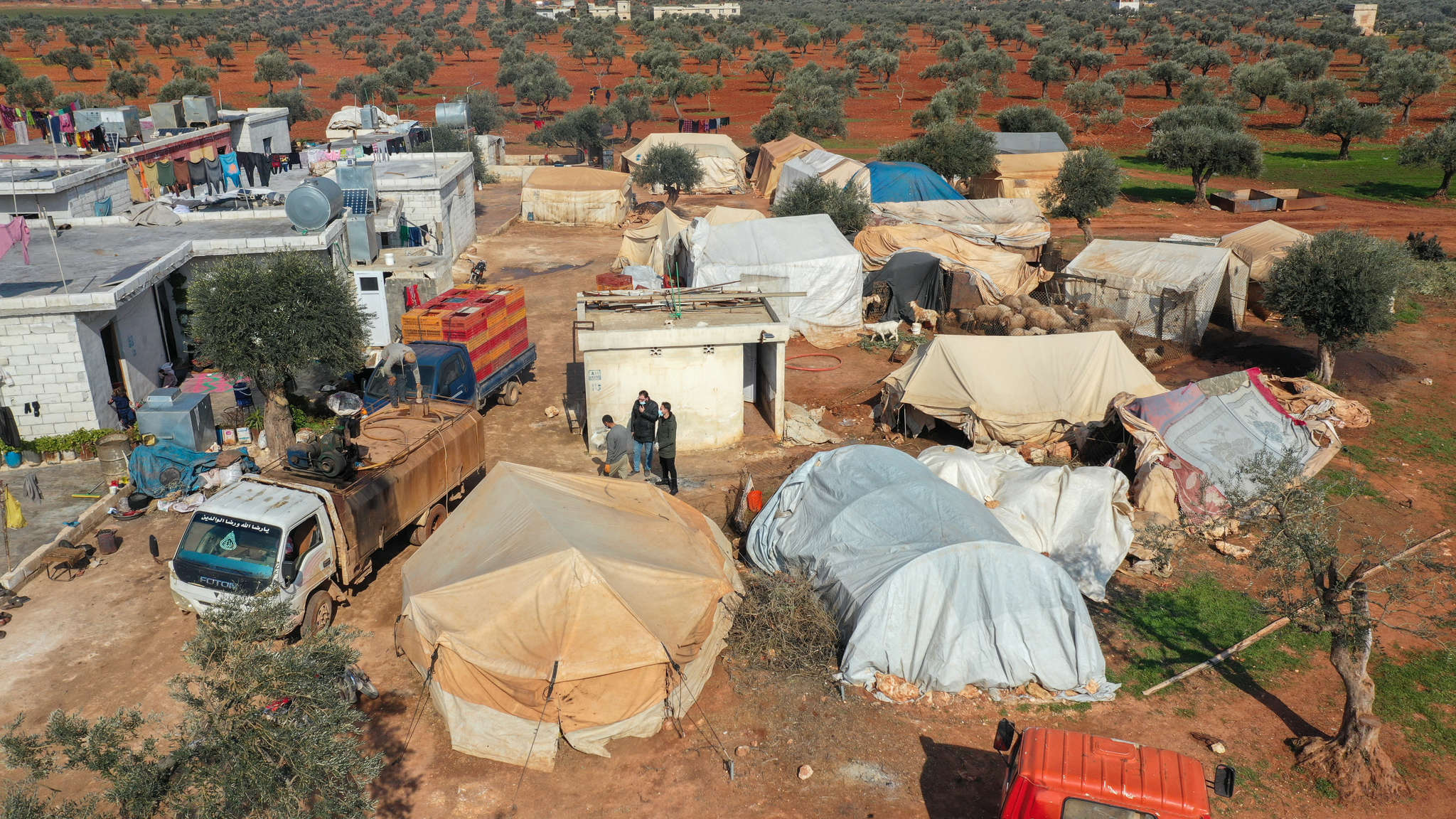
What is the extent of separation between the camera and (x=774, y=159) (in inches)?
1650

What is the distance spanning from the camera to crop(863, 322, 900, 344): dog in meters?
24.4

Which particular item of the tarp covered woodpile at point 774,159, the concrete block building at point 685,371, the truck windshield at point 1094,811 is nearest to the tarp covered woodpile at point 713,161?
the tarp covered woodpile at point 774,159

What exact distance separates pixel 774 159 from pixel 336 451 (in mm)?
32527

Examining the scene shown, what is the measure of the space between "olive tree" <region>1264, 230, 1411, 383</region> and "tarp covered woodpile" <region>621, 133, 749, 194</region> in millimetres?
26918

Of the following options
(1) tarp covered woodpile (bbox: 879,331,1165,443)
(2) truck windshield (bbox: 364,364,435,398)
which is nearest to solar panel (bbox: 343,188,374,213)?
(2) truck windshield (bbox: 364,364,435,398)

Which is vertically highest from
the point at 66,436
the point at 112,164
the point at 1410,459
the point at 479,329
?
the point at 112,164

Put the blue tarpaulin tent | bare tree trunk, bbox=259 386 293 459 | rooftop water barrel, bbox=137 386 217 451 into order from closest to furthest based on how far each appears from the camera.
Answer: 1. rooftop water barrel, bbox=137 386 217 451
2. bare tree trunk, bbox=259 386 293 459
3. the blue tarpaulin tent

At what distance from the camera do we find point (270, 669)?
7023 millimetres

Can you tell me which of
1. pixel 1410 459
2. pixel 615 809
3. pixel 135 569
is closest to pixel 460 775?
pixel 615 809

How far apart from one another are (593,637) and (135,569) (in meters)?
7.70

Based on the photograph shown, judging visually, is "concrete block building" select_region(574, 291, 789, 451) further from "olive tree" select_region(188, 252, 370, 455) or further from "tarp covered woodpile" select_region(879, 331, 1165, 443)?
"olive tree" select_region(188, 252, 370, 455)

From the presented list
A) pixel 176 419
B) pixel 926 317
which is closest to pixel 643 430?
Answer: pixel 176 419

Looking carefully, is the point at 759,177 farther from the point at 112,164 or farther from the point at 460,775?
the point at 460,775

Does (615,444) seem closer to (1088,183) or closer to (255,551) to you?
(255,551)
